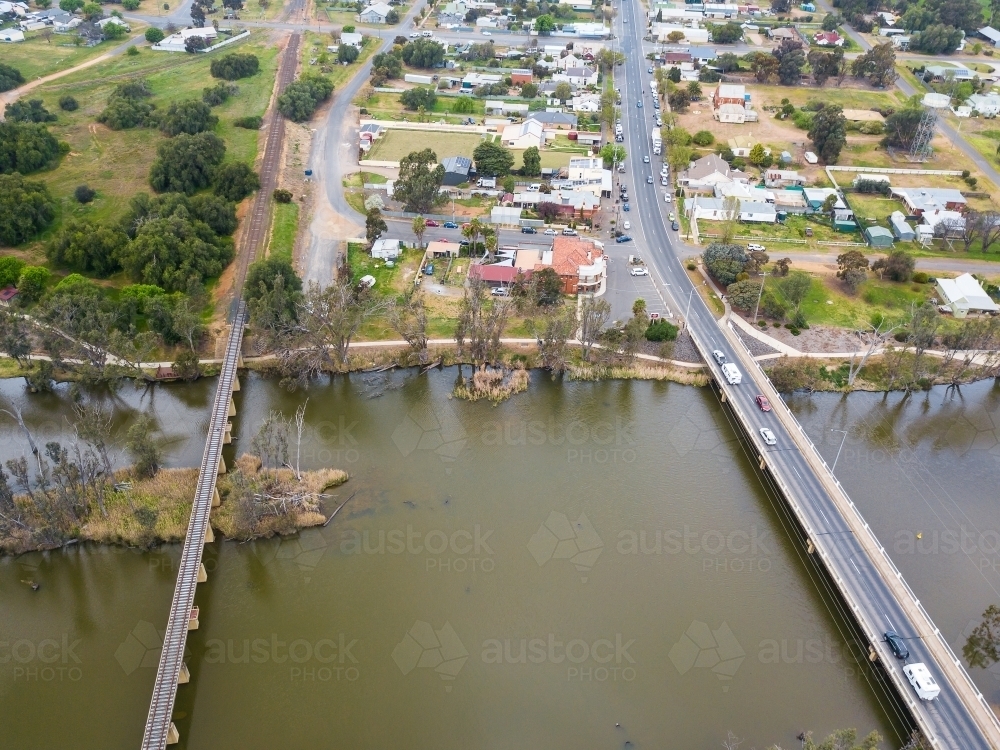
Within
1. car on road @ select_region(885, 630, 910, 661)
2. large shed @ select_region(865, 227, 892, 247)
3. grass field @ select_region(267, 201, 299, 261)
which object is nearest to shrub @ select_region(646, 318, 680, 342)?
car on road @ select_region(885, 630, 910, 661)

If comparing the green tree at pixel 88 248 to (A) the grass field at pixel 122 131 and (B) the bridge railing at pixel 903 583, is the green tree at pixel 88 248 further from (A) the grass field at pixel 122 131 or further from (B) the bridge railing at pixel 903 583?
(B) the bridge railing at pixel 903 583

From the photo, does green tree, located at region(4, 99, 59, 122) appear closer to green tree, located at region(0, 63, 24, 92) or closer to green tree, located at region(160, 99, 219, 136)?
green tree, located at region(0, 63, 24, 92)

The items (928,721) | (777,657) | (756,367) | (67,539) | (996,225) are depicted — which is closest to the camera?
(928,721)

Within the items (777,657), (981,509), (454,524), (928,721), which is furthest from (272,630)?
(981,509)

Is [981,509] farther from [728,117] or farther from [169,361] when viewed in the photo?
[728,117]

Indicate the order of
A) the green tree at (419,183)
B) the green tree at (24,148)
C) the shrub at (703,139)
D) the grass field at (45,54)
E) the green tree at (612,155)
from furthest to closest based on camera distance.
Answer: the grass field at (45,54) → the shrub at (703,139) → the green tree at (612,155) → the green tree at (24,148) → the green tree at (419,183)

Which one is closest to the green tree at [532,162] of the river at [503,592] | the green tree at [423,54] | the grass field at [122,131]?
the grass field at [122,131]
